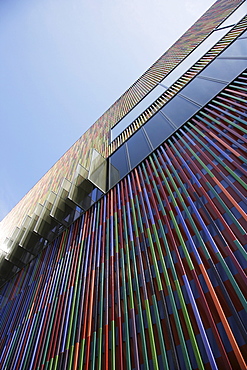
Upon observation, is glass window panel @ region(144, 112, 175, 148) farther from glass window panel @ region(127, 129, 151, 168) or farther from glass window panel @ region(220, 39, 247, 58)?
glass window panel @ region(220, 39, 247, 58)

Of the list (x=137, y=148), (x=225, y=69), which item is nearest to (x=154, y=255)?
(x=137, y=148)

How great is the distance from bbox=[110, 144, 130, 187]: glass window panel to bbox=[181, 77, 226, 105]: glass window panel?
286cm

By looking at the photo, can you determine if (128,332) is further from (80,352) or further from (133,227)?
(133,227)

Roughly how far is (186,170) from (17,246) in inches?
309

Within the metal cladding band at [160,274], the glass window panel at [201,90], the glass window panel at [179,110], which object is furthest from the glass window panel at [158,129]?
the glass window panel at [201,90]


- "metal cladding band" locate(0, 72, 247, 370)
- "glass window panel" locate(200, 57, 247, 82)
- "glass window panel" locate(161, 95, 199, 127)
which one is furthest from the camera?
"glass window panel" locate(161, 95, 199, 127)

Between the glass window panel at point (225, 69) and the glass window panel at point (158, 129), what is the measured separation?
1.97 m

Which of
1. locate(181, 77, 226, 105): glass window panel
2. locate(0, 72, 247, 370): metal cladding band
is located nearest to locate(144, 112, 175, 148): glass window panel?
locate(0, 72, 247, 370): metal cladding band

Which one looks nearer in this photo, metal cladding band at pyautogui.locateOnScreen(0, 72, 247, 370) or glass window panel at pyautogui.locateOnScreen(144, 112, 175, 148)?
metal cladding band at pyautogui.locateOnScreen(0, 72, 247, 370)

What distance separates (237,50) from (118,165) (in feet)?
16.7

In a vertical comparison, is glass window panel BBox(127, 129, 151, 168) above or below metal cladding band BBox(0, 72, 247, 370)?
above

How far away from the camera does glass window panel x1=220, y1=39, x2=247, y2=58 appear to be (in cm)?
728

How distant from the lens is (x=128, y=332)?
379cm

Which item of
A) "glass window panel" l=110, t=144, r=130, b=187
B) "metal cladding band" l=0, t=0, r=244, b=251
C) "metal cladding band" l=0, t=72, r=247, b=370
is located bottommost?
"metal cladding band" l=0, t=72, r=247, b=370
